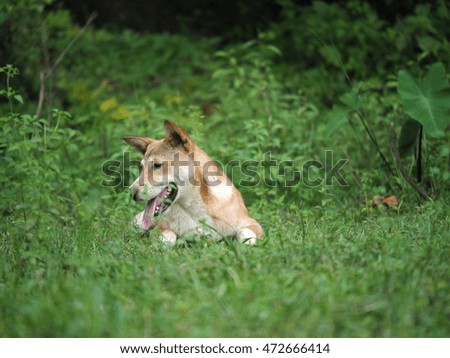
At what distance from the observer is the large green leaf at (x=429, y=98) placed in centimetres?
628

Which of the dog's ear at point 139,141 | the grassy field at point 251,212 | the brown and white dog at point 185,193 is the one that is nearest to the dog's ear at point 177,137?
the brown and white dog at point 185,193

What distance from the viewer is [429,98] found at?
6.46 m

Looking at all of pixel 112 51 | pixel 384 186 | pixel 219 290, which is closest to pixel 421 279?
pixel 219 290

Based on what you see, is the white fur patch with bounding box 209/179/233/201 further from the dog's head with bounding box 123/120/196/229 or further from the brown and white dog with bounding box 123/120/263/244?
the dog's head with bounding box 123/120/196/229

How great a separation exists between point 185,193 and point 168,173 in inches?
10.3

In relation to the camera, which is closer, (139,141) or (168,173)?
(168,173)

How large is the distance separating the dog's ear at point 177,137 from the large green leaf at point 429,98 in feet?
7.55

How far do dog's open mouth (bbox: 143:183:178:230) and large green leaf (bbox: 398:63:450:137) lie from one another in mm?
2568

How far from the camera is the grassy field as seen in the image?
3.80 m

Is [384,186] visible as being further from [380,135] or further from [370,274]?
[370,274]

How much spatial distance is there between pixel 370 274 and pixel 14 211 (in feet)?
12.2
